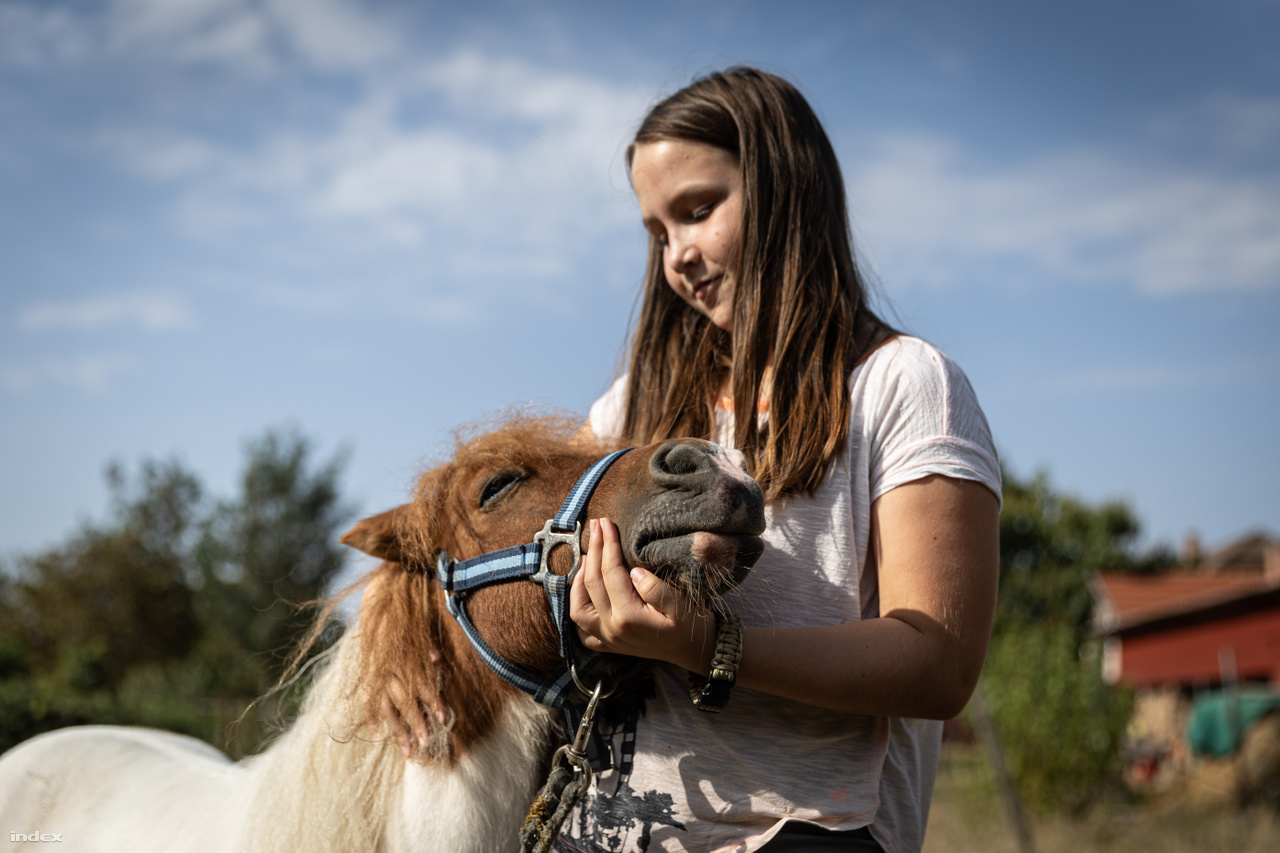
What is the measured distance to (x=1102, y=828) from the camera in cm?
916

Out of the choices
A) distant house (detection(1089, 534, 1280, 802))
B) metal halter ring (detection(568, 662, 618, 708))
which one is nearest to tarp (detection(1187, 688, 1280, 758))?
distant house (detection(1089, 534, 1280, 802))

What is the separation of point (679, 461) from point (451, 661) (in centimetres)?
71

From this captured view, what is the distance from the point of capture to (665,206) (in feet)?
6.64

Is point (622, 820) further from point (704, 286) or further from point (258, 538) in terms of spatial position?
point (258, 538)

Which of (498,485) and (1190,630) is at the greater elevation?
(498,485)

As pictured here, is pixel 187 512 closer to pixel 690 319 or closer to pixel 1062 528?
pixel 690 319

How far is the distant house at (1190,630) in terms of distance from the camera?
19.1 m

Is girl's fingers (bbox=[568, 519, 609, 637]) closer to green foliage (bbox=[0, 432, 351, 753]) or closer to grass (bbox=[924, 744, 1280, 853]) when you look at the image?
grass (bbox=[924, 744, 1280, 853])

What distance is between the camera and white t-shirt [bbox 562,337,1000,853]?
150cm

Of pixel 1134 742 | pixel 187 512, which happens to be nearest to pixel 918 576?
pixel 1134 742

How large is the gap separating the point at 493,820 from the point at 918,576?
Answer: 37.7 inches
